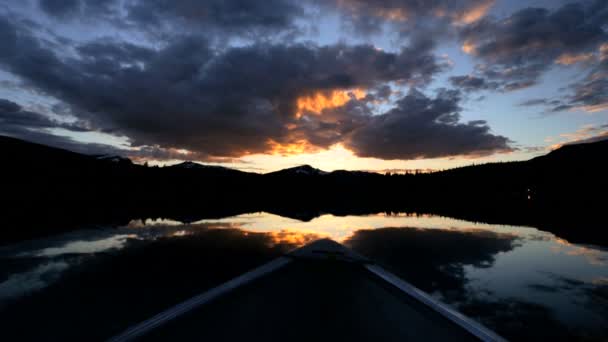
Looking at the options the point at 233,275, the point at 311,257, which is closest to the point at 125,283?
the point at 233,275

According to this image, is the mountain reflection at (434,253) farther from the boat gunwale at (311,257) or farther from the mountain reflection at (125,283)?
the mountain reflection at (125,283)

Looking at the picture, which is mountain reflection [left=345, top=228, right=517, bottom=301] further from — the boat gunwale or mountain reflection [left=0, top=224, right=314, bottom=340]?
mountain reflection [left=0, top=224, right=314, bottom=340]

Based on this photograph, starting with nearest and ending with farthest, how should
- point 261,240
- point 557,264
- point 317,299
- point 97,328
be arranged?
point 317,299 < point 97,328 < point 557,264 < point 261,240

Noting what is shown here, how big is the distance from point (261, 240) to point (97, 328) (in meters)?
10.5

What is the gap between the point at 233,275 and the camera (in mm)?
9234

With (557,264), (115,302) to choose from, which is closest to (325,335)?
(115,302)

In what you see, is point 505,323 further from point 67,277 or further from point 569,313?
point 67,277

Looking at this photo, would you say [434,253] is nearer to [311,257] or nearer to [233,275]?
[311,257]

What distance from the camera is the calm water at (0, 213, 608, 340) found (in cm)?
588

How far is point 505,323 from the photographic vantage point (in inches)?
230

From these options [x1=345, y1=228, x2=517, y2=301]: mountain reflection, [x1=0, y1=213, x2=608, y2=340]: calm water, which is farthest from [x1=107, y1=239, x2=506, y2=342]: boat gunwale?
[x1=345, y1=228, x2=517, y2=301]: mountain reflection

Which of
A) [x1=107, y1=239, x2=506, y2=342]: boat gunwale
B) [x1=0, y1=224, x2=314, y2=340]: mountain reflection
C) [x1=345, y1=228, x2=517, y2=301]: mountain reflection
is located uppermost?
[x1=107, y1=239, x2=506, y2=342]: boat gunwale

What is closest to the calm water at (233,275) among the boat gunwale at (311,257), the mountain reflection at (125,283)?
the mountain reflection at (125,283)

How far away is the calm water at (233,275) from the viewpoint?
5875 mm
